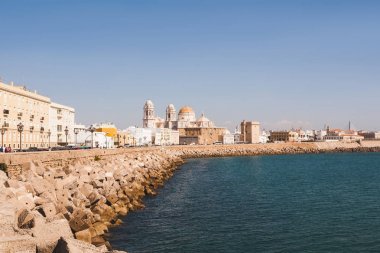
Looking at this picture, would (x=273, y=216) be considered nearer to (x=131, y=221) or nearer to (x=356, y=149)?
(x=131, y=221)

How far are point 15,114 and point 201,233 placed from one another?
37845 millimetres

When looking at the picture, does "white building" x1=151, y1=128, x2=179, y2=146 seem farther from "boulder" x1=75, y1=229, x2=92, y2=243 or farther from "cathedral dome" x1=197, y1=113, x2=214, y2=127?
"boulder" x1=75, y1=229, x2=92, y2=243

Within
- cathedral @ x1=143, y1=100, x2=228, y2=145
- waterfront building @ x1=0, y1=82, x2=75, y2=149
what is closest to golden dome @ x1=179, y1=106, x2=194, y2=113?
cathedral @ x1=143, y1=100, x2=228, y2=145

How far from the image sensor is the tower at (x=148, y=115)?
152m

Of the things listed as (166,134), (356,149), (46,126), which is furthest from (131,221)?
(356,149)

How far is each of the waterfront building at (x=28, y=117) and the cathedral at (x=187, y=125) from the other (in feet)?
257

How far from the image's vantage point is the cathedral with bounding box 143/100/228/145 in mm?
151625

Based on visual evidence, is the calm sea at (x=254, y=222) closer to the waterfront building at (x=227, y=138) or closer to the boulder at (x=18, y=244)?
the boulder at (x=18, y=244)

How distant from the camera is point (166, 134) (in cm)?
14150

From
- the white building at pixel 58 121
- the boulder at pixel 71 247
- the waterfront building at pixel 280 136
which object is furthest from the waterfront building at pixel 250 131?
the boulder at pixel 71 247

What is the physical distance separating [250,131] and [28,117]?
117229 millimetres

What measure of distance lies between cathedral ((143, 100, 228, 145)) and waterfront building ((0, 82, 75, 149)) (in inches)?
3087

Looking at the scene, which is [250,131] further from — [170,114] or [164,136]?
[164,136]

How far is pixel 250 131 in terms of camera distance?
16412cm
